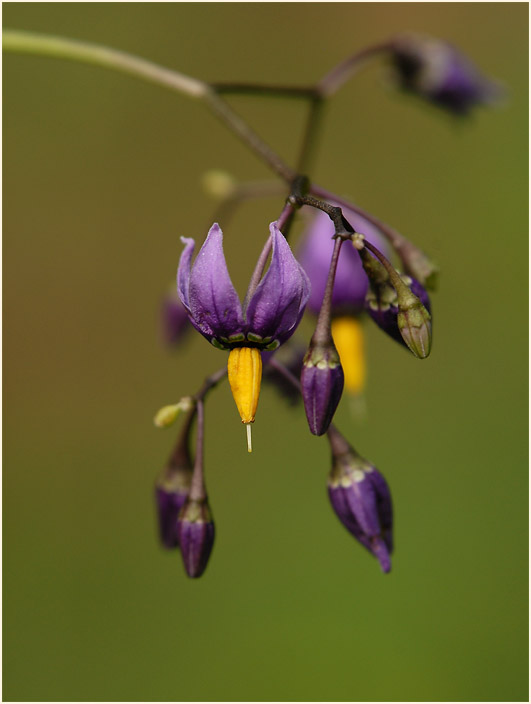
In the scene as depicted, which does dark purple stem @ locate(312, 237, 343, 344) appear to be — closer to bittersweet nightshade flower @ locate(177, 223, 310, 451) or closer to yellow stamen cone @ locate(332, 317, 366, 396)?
bittersweet nightshade flower @ locate(177, 223, 310, 451)

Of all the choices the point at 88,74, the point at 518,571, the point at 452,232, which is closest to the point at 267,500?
the point at 518,571

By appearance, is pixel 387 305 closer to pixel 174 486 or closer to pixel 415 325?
pixel 415 325

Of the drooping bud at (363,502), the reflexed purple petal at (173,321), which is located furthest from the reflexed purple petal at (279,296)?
the reflexed purple petal at (173,321)

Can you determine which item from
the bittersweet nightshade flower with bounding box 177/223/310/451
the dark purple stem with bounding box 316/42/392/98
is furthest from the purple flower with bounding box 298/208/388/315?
the bittersweet nightshade flower with bounding box 177/223/310/451

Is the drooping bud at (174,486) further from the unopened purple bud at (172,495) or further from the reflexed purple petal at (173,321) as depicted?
the reflexed purple petal at (173,321)

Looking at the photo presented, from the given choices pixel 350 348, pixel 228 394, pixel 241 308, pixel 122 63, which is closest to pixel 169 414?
pixel 241 308

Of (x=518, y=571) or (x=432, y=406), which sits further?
(x=432, y=406)

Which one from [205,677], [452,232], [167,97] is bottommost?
[205,677]

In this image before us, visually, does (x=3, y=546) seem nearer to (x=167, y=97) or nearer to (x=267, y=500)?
(x=267, y=500)
